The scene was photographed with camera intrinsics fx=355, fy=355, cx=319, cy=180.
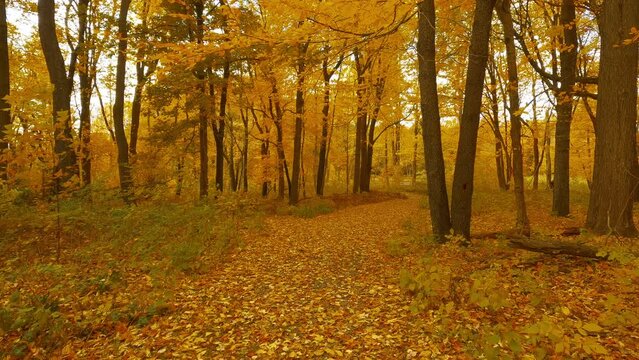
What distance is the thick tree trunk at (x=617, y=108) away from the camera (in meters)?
6.50

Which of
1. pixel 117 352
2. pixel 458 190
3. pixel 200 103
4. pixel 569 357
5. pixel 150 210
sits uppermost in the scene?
pixel 200 103

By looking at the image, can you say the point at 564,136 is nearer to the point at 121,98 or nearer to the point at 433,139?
the point at 433,139

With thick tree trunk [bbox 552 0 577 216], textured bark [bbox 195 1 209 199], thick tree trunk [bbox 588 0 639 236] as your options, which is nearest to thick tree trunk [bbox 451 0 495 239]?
thick tree trunk [bbox 588 0 639 236]

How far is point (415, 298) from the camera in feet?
16.8

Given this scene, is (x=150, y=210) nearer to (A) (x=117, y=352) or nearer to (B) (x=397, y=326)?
(A) (x=117, y=352)

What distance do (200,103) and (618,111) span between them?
1215 cm

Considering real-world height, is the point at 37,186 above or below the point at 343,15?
below

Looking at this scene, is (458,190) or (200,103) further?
(200,103)

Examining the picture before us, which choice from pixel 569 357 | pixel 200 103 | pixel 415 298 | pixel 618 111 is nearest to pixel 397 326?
pixel 415 298

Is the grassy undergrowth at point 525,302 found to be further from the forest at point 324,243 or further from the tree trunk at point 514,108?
the tree trunk at point 514,108

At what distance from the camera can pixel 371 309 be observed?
5.03 m

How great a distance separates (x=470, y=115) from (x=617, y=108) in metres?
2.58

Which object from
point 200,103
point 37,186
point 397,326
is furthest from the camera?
point 200,103

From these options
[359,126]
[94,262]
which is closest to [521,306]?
[94,262]
